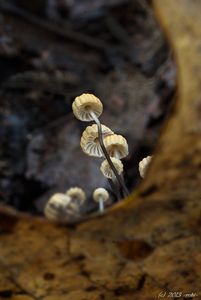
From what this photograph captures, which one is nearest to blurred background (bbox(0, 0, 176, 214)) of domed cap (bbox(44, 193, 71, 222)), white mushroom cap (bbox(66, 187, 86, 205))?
white mushroom cap (bbox(66, 187, 86, 205))

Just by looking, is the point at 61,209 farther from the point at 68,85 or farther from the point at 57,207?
the point at 68,85

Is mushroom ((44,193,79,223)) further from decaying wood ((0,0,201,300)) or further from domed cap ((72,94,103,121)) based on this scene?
domed cap ((72,94,103,121))

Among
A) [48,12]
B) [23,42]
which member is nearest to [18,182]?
[23,42]

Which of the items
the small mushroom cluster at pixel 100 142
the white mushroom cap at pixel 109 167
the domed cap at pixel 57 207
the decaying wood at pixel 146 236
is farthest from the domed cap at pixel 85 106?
the decaying wood at pixel 146 236

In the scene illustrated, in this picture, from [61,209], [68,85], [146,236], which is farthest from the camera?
[68,85]

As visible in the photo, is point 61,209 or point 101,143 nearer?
point 61,209

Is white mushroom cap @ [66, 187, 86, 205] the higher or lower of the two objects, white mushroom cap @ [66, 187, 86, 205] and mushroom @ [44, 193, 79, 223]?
the higher

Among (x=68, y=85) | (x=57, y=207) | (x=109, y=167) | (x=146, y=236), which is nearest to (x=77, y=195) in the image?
(x=109, y=167)
